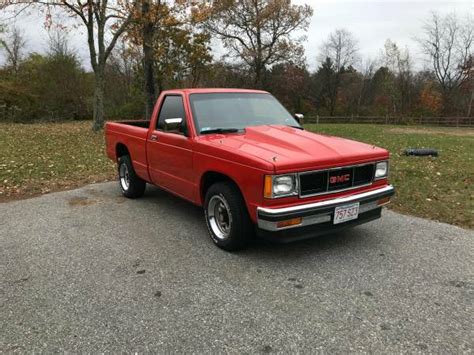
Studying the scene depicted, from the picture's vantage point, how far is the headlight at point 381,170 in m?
4.42

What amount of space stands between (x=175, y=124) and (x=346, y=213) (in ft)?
7.36

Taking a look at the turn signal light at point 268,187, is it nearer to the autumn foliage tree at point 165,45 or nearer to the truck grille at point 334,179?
the truck grille at point 334,179

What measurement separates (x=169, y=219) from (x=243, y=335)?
9.61 ft

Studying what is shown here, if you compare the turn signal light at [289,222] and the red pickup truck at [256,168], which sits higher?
the red pickup truck at [256,168]

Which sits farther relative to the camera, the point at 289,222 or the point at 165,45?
the point at 165,45

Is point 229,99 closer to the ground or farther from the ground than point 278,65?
closer to the ground

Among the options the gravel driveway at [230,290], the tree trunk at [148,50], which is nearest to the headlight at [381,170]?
the gravel driveway at [230,290]

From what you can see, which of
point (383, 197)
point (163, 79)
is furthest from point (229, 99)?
point (163, 79)

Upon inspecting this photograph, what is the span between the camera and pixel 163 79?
104ft

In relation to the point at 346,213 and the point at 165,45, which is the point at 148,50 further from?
the point at 346,213

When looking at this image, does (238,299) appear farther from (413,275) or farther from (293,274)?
(413,275)

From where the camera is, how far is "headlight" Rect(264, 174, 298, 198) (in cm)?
366

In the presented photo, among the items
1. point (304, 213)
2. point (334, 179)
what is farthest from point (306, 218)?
point (334, 179)

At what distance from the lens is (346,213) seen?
4.00 metres
